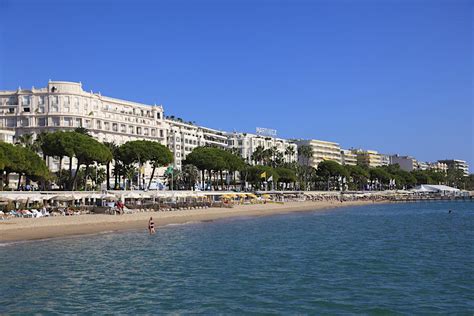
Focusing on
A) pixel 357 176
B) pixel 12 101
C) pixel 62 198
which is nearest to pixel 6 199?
pixel 62 198

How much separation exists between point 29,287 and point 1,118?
9752cm

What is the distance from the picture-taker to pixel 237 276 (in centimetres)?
2488

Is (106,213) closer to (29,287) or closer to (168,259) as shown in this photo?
(168,259)

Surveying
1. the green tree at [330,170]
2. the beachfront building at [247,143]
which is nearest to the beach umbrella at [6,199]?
the green tree at [330,170]

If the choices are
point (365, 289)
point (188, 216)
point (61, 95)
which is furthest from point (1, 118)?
point (365, 289)

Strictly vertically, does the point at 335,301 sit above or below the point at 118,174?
below

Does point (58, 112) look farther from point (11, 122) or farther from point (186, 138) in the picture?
point (186, 138)

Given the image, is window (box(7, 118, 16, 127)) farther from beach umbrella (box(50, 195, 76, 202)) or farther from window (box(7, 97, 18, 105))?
beach umbrella (box(50, 195, 76, 202))

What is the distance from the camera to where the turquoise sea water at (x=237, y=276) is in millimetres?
19250

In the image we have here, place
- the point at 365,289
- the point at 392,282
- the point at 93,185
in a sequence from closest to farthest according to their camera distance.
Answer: the point at 365,289 < the point at 392,282 < the point at 93,185

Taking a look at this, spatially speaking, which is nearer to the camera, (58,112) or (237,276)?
(237,276)

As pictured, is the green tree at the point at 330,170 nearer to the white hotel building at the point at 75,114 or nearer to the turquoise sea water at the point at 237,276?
the white hotel building at the point at 75,114

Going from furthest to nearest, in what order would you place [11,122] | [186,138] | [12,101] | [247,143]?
[247,143] < [186,138] < [12,101] < [11,122]

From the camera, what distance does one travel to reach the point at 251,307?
18844 mm
